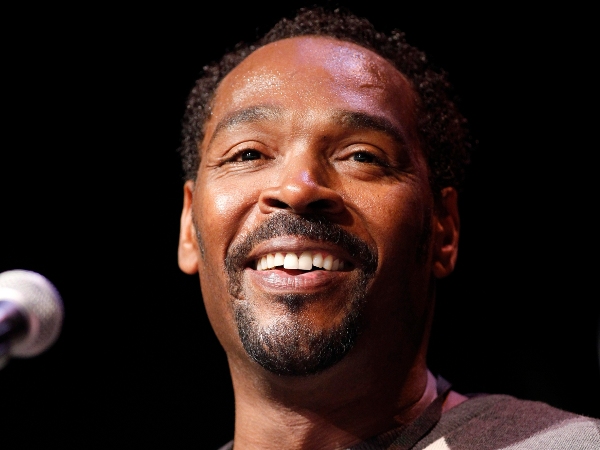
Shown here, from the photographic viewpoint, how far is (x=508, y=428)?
1.97 meters

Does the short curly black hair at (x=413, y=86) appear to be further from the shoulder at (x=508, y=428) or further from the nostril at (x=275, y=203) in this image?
the shoulder at (x=508, y=428)

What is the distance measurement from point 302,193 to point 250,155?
1.03ft

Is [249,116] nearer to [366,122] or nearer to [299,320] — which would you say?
[366,122]

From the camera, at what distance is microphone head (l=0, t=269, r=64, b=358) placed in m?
1.29

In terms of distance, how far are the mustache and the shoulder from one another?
1.51ft

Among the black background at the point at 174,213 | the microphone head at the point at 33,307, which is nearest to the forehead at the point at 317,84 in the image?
the black background at the point at 174,213

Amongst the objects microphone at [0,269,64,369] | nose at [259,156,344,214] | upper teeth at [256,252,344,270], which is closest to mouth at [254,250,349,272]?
upper teeth at [256,252,344,270]

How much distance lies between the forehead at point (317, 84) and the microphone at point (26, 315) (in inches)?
40.7

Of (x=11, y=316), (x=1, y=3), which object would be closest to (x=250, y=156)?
(x=11, y=316)

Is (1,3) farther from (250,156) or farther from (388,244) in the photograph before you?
(388,244)

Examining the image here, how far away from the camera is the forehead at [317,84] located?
2.19 m

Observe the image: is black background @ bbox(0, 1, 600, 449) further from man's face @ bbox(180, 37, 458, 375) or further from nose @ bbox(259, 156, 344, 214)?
nose @ bbox(259, 156, 344, 214)

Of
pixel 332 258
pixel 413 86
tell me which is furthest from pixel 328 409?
pixel 413 86

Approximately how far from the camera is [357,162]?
2152 millimetres
